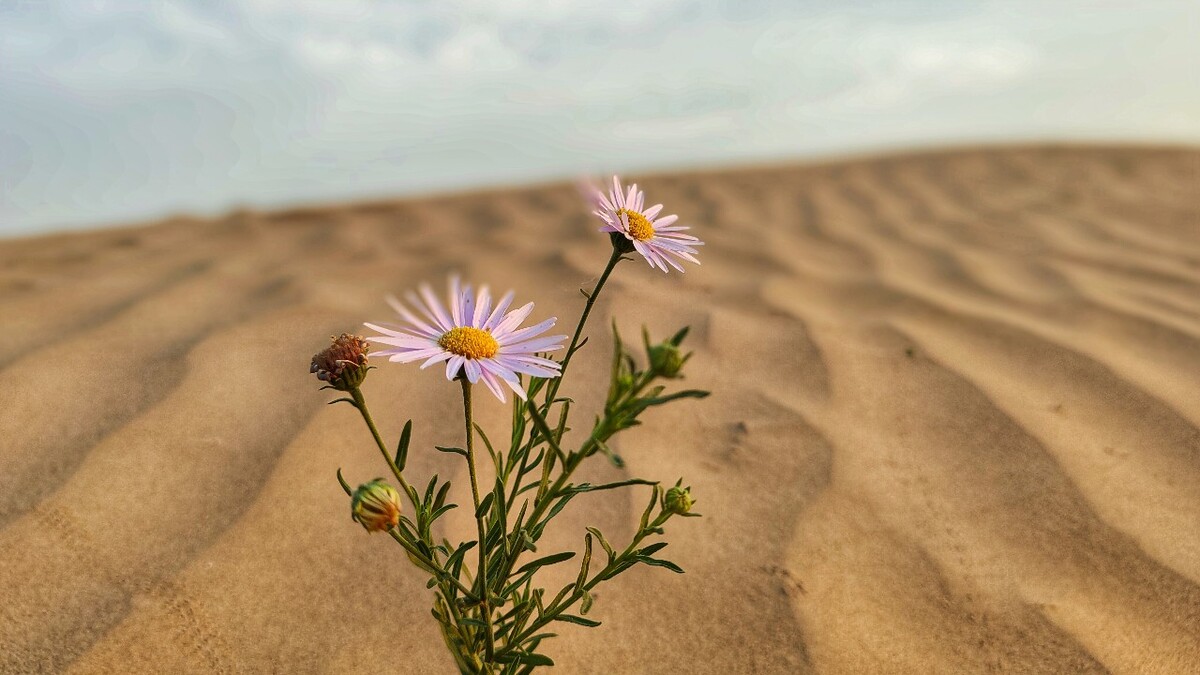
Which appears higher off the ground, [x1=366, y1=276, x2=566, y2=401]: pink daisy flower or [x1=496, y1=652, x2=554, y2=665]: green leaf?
[x1=366, y1=276, x2=566, y2=401]: pink daisy flower

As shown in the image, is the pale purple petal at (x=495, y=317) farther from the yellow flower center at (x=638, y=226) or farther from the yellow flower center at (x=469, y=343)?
the yellow flower center at (x=638, y=226)

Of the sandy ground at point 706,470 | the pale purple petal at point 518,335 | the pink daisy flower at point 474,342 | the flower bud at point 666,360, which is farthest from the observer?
the sandy ground at point 706,470

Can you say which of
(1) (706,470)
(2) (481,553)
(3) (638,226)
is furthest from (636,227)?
(1) (706,470)

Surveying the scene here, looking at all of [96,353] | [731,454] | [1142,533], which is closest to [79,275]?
[96,353]

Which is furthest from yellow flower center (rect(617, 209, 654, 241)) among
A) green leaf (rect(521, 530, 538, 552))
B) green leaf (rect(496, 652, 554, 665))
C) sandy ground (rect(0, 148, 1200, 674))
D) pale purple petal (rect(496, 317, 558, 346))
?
sandy ground (rect(0, 148, 1200, 674))

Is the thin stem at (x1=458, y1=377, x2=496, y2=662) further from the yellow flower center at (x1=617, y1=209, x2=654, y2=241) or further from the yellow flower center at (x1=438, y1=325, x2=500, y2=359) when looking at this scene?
the yellow flower center at (x1=617, y1=209, x2=654, y2=241)

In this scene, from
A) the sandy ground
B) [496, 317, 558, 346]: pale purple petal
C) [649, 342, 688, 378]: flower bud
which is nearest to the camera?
[649, 342, 688, 378]: flower bud

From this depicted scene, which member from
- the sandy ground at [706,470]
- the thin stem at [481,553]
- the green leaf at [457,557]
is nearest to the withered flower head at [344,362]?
the thin stem at [481,553]

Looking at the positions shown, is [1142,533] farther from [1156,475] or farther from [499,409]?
[499,409]
